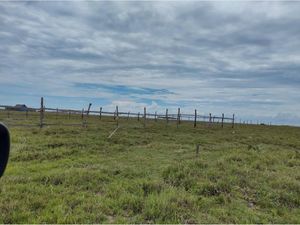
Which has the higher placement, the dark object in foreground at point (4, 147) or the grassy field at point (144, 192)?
the dark object in foreground at point (4, 147)

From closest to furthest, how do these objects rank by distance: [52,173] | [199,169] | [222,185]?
[222,185] → [52,173] → [199,169]

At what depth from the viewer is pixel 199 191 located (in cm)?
610

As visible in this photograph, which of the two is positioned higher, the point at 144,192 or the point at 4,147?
the point at 4,147

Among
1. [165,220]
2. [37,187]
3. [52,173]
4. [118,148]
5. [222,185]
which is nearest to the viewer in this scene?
[165,220]

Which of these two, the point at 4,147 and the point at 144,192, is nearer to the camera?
the point at 4,147

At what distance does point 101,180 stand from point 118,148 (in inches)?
207

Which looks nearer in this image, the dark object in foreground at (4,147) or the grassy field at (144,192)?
the dark object in foreground at (4,147)

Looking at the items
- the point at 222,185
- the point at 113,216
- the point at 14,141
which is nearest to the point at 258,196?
the point at 222,185

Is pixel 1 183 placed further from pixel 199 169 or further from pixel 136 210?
pixel 199 169

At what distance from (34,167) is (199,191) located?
407 centimetres

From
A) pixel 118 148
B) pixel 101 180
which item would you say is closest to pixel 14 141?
pixel 118 148

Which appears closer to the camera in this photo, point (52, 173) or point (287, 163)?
point (52, 173)

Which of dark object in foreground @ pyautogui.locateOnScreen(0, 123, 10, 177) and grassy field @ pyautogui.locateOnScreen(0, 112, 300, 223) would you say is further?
grassy field @ pyautogui.locateOnScreen(0, 112, 300, 223)

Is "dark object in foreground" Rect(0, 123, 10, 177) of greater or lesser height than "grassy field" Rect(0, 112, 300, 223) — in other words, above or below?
above
